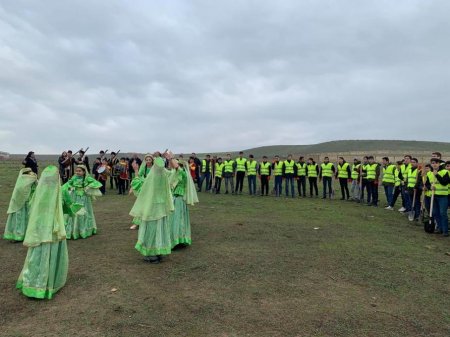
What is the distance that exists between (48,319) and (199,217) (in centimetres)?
776

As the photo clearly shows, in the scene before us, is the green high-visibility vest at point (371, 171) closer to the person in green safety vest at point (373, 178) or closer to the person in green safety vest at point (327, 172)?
the person in green safety vest at point (373, 178)

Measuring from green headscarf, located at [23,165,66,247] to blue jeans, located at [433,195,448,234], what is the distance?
9685 mm

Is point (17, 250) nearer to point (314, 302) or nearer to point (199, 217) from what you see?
point (199, 217)

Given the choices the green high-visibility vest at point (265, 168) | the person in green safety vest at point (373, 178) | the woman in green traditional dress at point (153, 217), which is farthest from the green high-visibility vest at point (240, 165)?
the woman in green traditional dress at point (153, 217)

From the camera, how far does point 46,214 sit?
575 centimetres

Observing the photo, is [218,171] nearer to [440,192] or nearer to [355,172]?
[355,172]

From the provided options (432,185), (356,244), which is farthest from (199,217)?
(432,185)

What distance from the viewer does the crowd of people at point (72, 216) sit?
18.5 ft

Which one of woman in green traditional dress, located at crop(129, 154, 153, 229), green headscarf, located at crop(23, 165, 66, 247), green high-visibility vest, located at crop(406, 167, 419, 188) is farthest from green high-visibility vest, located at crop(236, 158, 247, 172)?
green headscarf, located at crop(23, 165, 66, 247)

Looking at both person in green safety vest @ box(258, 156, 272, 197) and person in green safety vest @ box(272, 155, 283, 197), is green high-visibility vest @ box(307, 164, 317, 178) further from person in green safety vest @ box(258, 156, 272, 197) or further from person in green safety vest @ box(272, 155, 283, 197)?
person in green safety vest @ box(258, 156, 272, 197)

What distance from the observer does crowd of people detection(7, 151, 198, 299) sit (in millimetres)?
→ 5633

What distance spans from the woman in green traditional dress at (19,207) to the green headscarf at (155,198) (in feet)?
11.2

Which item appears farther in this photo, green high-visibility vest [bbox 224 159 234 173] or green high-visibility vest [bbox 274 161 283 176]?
green high-visibility vest [bbox 224 159 234 173]

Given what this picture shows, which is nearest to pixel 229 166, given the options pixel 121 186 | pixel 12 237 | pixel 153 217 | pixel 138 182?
pixel 121 186
